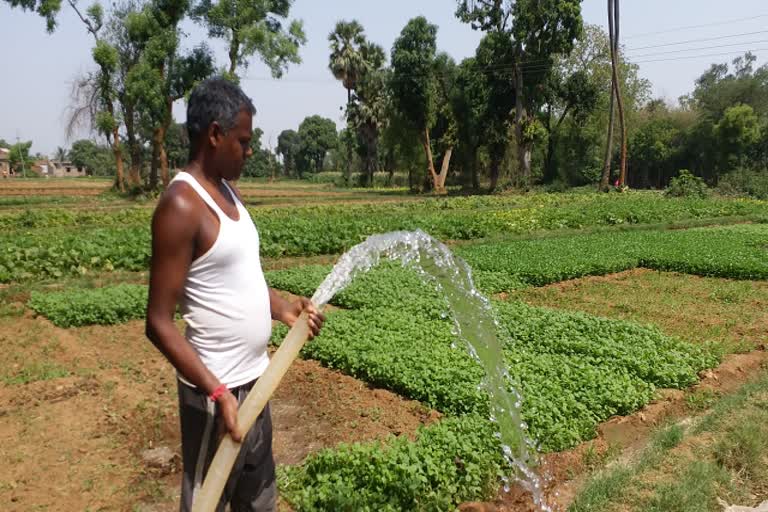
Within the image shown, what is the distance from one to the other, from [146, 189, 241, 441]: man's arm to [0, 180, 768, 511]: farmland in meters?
1.78

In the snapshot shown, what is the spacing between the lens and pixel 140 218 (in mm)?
18312

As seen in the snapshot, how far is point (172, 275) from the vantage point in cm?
187

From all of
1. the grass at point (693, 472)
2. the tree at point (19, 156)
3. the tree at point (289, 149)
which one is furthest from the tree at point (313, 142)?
the grass at point (693, 472)

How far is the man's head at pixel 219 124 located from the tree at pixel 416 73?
36197 millimetres

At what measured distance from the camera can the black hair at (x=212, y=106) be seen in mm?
1973

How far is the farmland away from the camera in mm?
3707

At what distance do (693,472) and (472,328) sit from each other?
8.69 feet

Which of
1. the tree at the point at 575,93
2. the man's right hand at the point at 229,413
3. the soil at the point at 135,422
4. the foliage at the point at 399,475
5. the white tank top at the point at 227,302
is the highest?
the tree at the point at 575,93

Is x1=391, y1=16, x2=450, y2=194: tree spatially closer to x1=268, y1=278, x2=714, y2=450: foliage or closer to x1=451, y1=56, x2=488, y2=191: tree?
x1=451, y1=56, x2=488, y2=191: tree

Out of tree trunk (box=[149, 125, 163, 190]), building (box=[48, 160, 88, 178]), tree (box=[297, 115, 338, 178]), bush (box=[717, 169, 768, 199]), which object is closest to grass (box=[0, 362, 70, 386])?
tree trunk (box=[149, 125, 163, 190])

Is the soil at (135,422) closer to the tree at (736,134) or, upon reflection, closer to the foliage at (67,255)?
the foliage at (67,255)

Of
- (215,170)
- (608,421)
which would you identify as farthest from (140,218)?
(215,170)

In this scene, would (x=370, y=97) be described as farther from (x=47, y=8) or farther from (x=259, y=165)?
(x=259, y=165)

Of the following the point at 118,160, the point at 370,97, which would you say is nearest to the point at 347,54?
the point at 370,97
